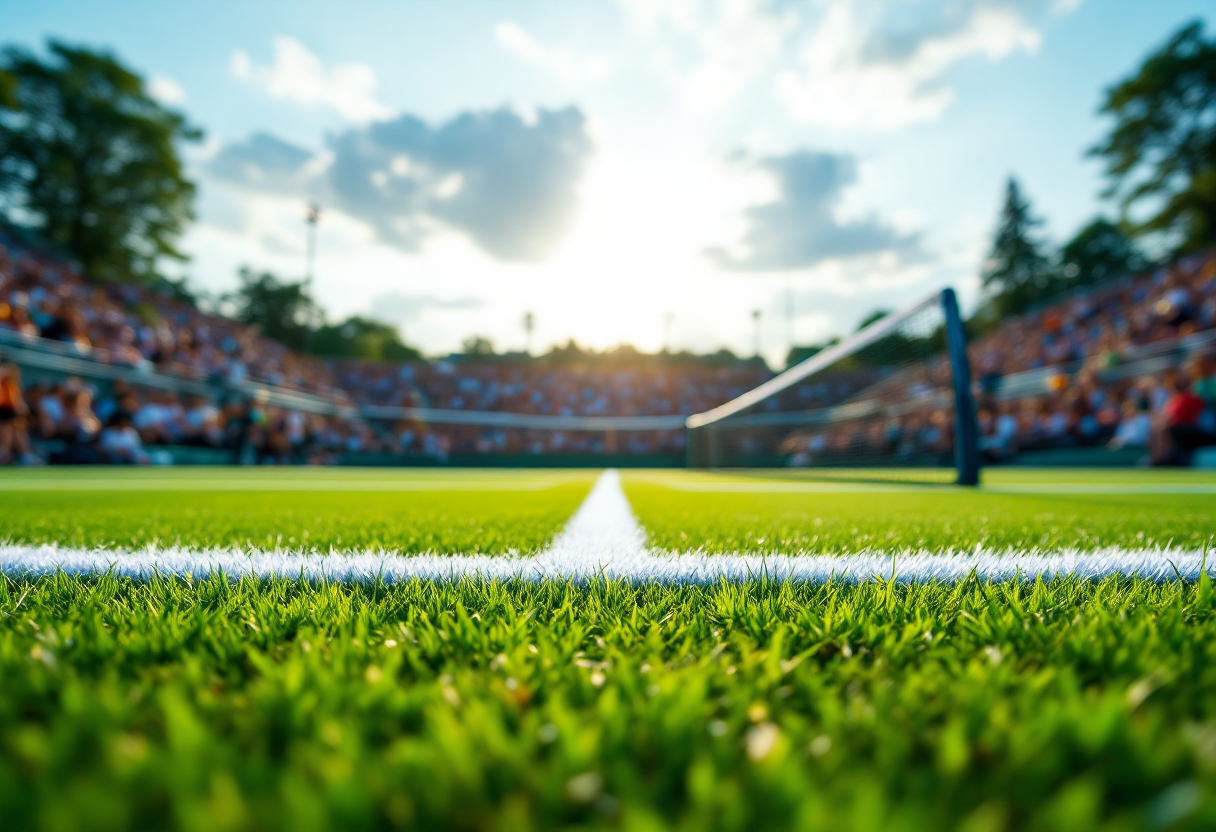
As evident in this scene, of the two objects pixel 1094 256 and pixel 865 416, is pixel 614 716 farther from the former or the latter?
pixel 1094 256

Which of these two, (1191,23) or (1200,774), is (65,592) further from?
→ (1191,23)

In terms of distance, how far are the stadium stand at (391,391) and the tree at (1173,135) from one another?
1110cm

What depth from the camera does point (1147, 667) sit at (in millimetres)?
642

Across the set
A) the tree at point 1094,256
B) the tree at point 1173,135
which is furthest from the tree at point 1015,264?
the tree at point 1173,135

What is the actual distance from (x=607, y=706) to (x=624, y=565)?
0.78 m

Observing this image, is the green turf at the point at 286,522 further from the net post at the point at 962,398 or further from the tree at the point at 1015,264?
the tree at the point at 1015,264

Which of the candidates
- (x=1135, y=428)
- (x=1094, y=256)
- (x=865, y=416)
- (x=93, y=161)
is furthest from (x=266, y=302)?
(x=1094, y=256)

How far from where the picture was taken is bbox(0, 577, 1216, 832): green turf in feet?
1.23

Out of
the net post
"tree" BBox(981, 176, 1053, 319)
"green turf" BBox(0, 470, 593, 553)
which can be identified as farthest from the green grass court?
"tree" BBox(981, 176, 1053, 319)

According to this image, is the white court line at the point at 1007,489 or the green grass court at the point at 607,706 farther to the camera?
the white court line at the point at 1007,489

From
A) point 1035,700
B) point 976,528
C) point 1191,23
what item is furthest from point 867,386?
point 1035,700

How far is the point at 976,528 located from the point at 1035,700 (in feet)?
5.81

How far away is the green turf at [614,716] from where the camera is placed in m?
0.38

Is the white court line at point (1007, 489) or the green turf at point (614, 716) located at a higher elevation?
the green turf at point (614, 716)
